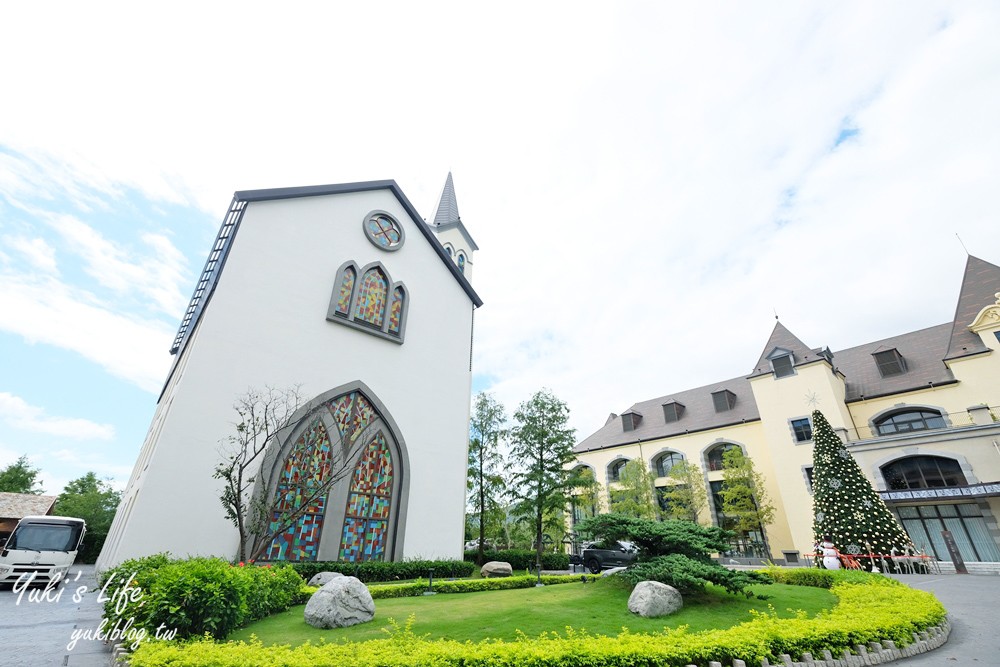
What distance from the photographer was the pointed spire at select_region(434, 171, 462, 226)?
25.4 m

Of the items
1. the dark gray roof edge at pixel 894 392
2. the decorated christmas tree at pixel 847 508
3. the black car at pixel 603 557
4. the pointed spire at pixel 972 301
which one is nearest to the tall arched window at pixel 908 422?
the dark gray roof edge at pixel 894 392

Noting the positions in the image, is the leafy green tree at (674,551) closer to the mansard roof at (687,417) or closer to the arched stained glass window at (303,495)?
the arched stained glass window at (303,495)

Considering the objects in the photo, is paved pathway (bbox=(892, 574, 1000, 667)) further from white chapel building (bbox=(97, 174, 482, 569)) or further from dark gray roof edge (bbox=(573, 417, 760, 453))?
dark gray roof edge (bbox=(573, 417, 760, 453))

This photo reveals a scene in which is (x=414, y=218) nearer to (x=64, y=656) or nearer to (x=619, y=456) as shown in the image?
(x=64, y=656)

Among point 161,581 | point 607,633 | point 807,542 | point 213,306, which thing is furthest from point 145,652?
point 807,542

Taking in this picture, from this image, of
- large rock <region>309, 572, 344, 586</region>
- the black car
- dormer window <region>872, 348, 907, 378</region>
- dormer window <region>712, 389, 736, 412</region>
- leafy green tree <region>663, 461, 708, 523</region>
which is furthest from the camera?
dormer window <region>712, 389, 736, 412</region>

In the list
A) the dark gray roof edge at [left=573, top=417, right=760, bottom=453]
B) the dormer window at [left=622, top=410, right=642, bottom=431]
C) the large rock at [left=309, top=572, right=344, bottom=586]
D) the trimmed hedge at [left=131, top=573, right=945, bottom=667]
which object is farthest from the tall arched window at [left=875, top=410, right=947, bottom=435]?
the large rock at [left=309, top=572, right=344, bottom=586]

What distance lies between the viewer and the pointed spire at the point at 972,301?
20.0m

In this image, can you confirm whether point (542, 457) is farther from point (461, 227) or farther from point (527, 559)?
point (461, 227)

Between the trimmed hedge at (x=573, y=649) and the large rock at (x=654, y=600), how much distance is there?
3.75ft

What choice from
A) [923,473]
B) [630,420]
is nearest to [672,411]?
[630,420]

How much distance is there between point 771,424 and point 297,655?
2629 centimetres

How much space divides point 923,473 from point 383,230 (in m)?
24.7

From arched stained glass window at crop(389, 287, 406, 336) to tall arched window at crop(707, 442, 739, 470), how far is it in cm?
2246
